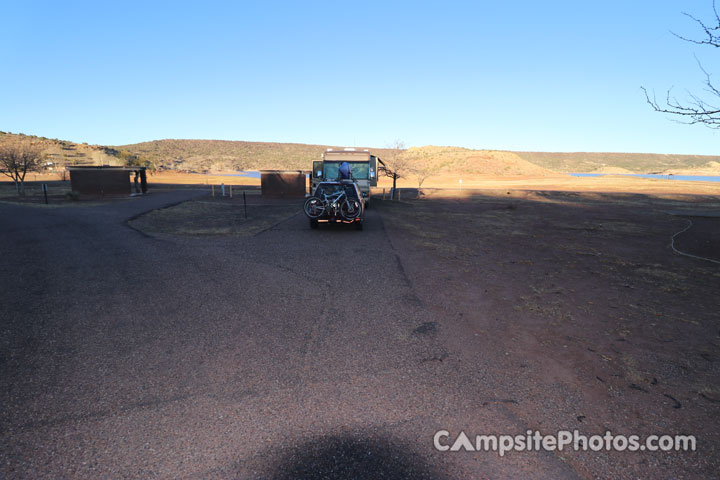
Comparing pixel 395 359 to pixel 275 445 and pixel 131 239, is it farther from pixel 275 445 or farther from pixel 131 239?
pixel 131 239

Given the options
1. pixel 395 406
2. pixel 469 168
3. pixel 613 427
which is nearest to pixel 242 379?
pixel 395 406

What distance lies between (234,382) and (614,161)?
190 m

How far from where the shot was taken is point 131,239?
11664 millimetres

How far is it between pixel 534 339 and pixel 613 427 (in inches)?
68.0

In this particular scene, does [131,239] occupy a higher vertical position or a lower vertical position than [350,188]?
lower

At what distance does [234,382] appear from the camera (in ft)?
12.5

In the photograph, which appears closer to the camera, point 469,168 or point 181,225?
point 181,225

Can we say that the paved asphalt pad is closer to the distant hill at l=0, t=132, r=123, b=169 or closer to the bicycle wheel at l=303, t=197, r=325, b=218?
the bicycle wheel at l=303, t=197, r=325, b=218

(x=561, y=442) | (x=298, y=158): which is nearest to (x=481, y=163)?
(x=298, y=158)

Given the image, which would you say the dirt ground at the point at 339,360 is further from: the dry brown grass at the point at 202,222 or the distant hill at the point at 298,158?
the distant hill at the point at 298,158

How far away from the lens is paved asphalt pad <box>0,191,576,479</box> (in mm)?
2789

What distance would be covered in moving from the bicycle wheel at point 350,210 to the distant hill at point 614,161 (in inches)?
5613

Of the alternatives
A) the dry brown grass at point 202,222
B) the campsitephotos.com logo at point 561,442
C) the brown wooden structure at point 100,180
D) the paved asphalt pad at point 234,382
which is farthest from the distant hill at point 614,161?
the campsitephotos.com logo at point 561,442

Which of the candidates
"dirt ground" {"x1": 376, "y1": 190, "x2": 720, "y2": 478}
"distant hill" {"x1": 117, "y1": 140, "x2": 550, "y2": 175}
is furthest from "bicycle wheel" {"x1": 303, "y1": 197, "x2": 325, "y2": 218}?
"distant hill" {"x1": 117, "y1": 140, "x2": 550, "y2": 175}
